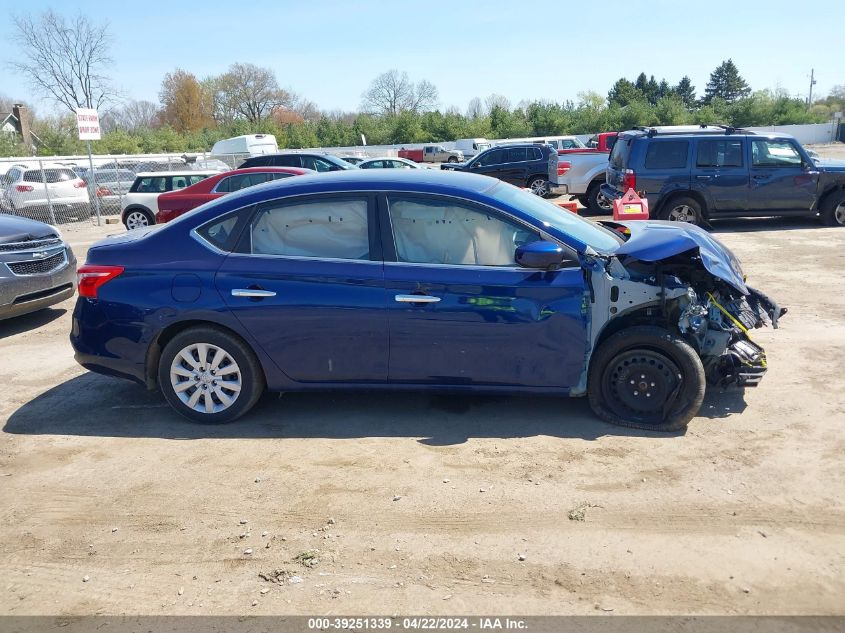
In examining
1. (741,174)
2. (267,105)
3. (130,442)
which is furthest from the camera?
(267,105)

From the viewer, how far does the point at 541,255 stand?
4.53 m

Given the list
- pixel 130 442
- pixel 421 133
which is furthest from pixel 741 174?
pixel 421 133

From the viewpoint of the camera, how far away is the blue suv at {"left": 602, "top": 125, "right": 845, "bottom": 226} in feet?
42.3

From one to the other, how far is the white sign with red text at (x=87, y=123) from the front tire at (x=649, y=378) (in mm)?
18115

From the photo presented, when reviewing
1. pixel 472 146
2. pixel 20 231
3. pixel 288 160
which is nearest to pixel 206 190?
pixel 288 160

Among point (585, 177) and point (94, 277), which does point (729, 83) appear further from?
point (94, 277)

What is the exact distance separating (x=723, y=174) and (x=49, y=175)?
18520 millimetres

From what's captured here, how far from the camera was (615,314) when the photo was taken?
15.4ft

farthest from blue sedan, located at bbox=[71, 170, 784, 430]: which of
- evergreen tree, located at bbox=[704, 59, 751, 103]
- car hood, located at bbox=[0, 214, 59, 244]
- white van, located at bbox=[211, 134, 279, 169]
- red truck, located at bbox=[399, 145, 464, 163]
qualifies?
evergreen tree, located at bbox=[704, 59, 751, 103]

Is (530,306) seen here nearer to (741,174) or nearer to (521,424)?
(521,424)

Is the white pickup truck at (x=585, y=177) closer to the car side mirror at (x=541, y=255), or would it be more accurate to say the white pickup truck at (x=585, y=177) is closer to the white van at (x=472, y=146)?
the car side mirror at (x=541, y=255)

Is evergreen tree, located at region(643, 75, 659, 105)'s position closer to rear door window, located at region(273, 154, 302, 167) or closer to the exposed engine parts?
→ rear door window, located at region(273, 154, 302, 167)

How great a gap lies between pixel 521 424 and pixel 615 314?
1.00 meters

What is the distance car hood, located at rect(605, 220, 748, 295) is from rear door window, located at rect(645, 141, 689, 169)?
26.6 ft
